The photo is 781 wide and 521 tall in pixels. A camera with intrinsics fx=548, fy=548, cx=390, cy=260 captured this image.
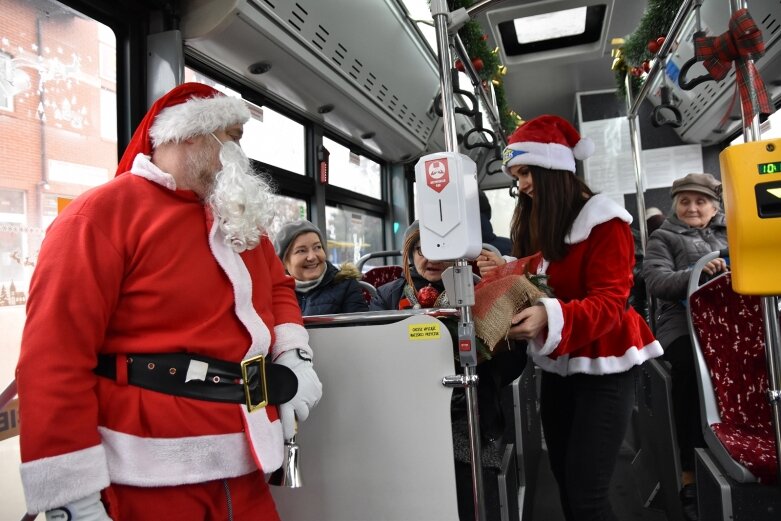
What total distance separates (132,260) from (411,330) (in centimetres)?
75

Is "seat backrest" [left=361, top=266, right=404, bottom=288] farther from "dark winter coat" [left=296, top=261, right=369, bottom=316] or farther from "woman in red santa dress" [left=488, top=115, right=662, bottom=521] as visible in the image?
"woman in red santa dress" [left=488, top=115, right=662, bottom=521]

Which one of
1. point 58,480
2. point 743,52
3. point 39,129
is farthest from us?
point 39,129

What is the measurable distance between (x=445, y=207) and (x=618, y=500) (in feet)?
8.25

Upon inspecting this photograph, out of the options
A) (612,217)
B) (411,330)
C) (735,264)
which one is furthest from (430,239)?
(735,264)

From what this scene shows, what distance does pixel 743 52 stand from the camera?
1.62 metres

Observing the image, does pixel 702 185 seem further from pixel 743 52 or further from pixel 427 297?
pixel 427 297

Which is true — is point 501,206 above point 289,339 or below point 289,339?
above

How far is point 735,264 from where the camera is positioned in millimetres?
1377

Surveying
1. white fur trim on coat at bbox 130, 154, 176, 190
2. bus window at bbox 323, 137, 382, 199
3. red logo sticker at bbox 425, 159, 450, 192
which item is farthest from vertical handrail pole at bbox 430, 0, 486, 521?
bus window at bbox 323, 137, 382, 199

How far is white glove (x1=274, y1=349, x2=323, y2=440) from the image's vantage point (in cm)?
141

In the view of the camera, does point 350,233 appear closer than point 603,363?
No

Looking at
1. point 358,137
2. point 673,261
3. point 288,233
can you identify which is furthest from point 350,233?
point 673,261

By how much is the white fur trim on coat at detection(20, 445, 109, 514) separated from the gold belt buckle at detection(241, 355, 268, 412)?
0.34 meters

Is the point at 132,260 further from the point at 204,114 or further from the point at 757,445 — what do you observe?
the point at 757,445
